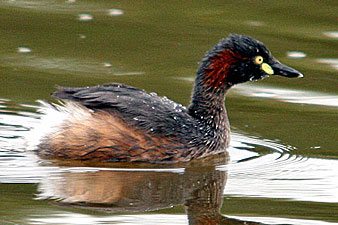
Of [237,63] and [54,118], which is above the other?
[237,63]

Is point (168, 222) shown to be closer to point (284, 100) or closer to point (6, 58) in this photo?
point (284, 100)

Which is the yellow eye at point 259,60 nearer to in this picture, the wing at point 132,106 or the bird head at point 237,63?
the bird head at point 237,63

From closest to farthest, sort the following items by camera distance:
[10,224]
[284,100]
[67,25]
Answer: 1. [10,224]
2. [284,100]
3. [67,25]

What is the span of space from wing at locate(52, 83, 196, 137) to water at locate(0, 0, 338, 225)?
38 cm

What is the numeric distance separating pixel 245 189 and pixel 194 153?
118 centimetres

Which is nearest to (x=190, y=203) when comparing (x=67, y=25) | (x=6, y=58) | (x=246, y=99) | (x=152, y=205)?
(x=152, y=205)

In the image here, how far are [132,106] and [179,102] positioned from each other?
5.76ft

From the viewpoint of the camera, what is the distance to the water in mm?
6797

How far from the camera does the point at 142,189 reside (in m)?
7.27

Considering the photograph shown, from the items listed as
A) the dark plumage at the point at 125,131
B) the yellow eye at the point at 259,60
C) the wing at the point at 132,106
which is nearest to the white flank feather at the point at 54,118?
the dark plumage at the point at 125,131

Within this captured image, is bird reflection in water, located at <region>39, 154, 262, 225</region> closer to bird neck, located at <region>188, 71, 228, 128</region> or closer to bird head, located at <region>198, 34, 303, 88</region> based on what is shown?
bird neck, located at <region>188, 71, 228, 128</region>

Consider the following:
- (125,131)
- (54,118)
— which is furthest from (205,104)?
(54,118)

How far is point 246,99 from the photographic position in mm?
10180

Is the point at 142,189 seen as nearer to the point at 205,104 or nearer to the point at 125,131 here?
the point at 125,131
